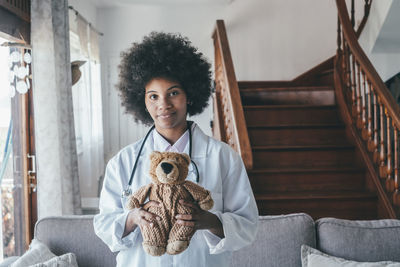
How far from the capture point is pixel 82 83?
4.86 meters

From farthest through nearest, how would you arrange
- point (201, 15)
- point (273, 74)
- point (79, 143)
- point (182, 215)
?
1. point (201, 15)
2. point (273, 74)
3. point (79, 143)
4. point (182, 215)

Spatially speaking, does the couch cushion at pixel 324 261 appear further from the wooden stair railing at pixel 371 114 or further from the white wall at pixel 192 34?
the white wall at pixel 192 34

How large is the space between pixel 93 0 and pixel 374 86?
4487mm

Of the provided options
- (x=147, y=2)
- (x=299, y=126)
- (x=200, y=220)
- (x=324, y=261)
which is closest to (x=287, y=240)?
(x=324, y=261)

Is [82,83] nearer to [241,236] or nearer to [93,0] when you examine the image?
[93,0]

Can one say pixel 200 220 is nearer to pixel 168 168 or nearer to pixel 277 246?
pixel 168 168

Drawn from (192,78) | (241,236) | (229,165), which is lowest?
(241,236)

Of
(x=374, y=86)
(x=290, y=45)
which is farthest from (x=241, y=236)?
(x=290, y=45)

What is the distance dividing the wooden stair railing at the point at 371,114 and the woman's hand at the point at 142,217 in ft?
6.73

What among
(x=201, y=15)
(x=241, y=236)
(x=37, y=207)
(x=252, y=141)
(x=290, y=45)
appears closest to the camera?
(x=241, y=236)

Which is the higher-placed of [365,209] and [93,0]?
[93,0]

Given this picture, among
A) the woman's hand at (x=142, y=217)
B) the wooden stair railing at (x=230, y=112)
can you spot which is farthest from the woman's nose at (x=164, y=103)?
the wooden stair railing at (x=230, y=112)

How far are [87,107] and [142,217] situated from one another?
438 cm

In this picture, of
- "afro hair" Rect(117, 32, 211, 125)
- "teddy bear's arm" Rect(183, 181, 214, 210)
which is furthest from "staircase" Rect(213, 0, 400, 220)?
"teddy bear's arm" Rect(183, 181, 214, 210)
